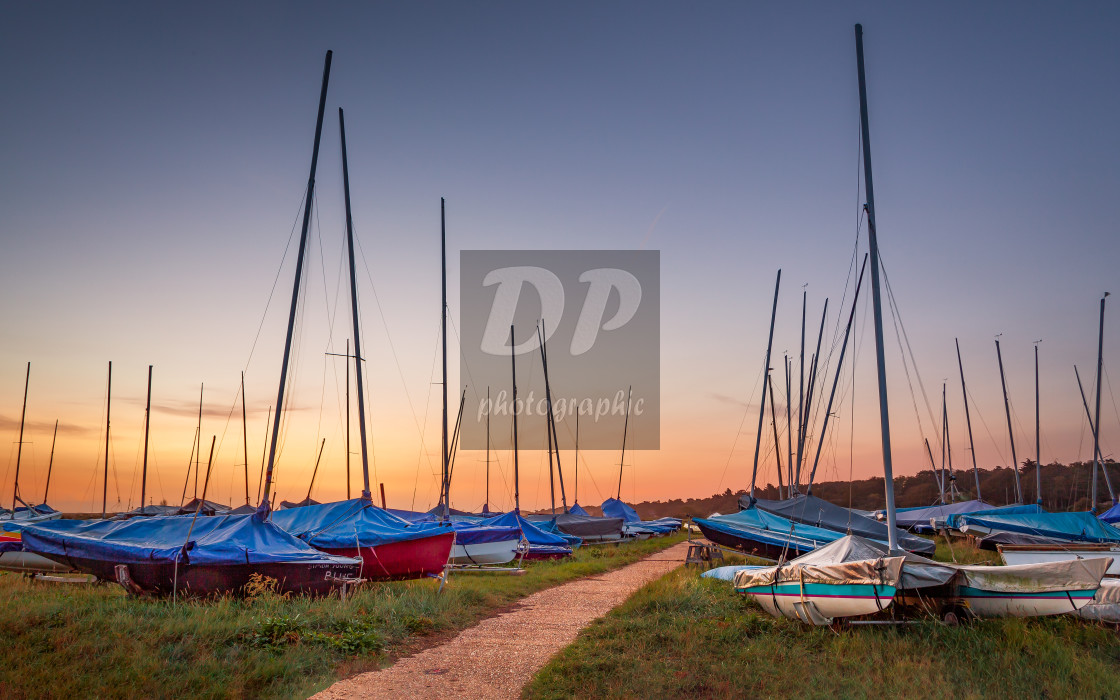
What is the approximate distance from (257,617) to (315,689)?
3.35 meters

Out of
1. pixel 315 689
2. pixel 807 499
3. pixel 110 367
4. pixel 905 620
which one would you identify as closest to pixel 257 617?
pixel 315 689

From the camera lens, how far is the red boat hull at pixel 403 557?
1766 cm

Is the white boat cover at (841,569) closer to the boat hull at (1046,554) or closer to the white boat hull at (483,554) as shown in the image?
the boat hull at (1046,554)

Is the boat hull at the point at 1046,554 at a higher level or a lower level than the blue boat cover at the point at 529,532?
higher

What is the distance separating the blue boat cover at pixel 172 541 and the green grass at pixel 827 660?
7.40m

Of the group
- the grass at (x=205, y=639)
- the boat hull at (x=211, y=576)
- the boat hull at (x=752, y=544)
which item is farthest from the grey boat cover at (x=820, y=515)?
the boat hull at (x=211, y=576)

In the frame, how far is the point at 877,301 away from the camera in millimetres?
13844

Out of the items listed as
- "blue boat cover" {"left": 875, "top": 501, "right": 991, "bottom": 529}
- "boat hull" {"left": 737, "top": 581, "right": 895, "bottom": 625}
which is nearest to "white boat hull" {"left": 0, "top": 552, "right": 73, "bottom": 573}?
"boat hull" {"left": 737, "top": 581, "right": 895, "bottom": 625}

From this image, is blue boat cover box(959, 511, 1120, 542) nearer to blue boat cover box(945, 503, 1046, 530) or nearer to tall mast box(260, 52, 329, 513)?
blue boat cover box(945, 503, 1046, 530)

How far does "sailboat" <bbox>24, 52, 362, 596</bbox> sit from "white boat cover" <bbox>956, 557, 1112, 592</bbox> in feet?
40.1

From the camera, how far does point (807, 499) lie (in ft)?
81.2

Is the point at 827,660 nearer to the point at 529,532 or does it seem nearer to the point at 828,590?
the point at 828,590

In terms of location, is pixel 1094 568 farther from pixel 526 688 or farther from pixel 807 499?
pixel 807 499

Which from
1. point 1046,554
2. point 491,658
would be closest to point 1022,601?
point 1046,554
